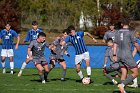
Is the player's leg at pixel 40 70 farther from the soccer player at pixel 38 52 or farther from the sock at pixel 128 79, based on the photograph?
the sock at pixel 128 79

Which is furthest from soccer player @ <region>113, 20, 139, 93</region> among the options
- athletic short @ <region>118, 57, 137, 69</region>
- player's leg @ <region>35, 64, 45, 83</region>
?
player's leg @ <region>35, 64, 45, 83</region>

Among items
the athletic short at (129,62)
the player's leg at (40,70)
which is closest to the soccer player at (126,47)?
the athletic short at (129,62)

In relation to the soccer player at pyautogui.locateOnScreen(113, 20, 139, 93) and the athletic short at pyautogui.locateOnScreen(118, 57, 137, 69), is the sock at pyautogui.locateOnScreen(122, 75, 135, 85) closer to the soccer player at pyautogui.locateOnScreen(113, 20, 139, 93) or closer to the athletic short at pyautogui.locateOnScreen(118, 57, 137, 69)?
the soccer player at pyautogui.locateOnScreen(113, 20, 139, 93)

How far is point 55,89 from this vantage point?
14.0 m

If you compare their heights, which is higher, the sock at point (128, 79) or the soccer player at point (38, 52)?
the soccer player at point (38, 52)

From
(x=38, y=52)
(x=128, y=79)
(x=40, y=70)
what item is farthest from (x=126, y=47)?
(x=38, y=52)

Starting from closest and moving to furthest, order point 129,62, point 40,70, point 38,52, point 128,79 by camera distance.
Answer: point 128,79
point 129,62
point 40,70
point 38,52

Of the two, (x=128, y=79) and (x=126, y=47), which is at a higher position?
(x=126, y=47)

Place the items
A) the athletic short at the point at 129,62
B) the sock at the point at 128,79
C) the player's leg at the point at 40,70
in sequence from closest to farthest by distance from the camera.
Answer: the sock at the point at 128,79
the athletic short at the point at 129,62
the player's leg at the point at 40,70

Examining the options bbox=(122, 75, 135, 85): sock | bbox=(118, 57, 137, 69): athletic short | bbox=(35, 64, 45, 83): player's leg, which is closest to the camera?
bbox=(122, 75, 135, 85): sock

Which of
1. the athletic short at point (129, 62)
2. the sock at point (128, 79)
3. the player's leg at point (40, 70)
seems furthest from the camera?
the player's leg at point (40, 70)

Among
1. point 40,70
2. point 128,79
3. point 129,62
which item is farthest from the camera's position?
point 40,70

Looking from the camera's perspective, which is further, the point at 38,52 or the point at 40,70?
the point at 38,52

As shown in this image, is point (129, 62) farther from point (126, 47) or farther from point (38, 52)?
point (38, 52)
